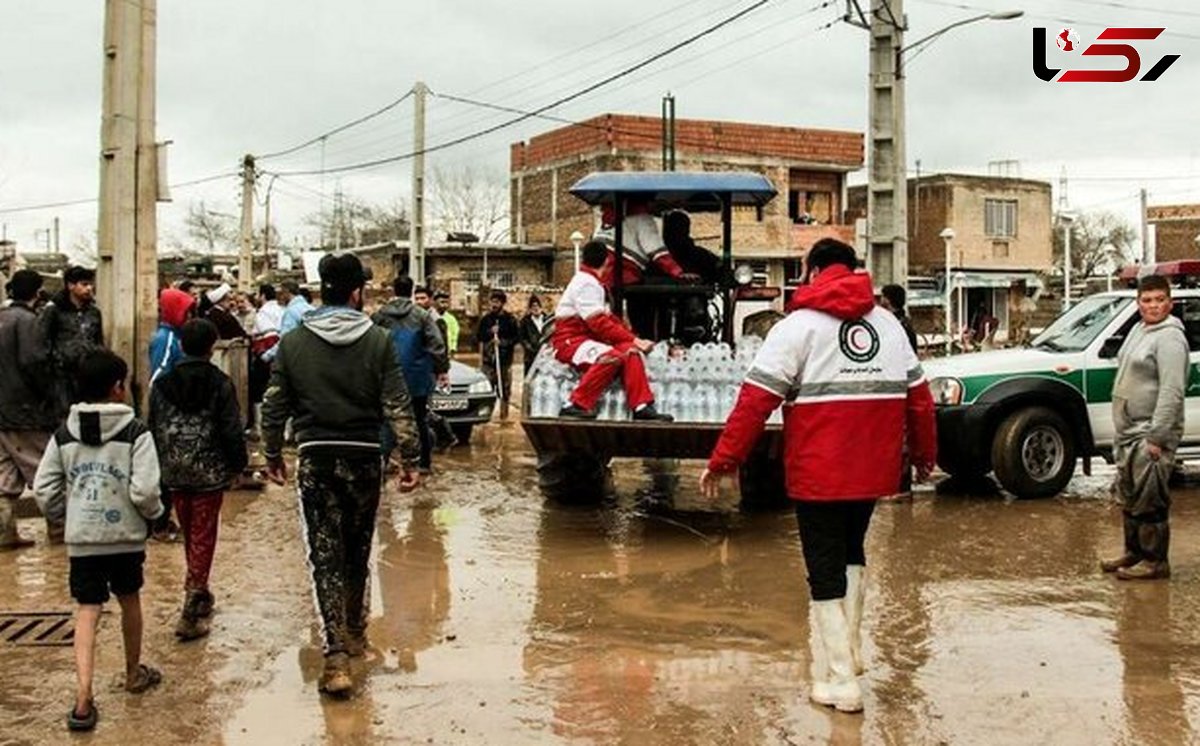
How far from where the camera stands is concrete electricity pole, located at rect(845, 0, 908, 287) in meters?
15.5

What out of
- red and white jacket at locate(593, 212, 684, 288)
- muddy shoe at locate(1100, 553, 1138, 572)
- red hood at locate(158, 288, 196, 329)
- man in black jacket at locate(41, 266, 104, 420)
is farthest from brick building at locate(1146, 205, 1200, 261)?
man in black jacket at locate(41, 266, 104, 420)

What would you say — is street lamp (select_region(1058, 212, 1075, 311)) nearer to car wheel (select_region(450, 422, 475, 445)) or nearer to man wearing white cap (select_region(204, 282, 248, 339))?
car wheel (select_region(450, 422, 475, 445))

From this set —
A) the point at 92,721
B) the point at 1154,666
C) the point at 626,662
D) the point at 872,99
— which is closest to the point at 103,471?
the point at 92,721

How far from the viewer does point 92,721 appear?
17.1 feet

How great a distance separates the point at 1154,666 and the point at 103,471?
5019 mm

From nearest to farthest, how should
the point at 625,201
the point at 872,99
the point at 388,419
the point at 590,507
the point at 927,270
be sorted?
the point at 388,419, the point at 625,201, the point at 590,507, the point at 872,99, the point at 927,270

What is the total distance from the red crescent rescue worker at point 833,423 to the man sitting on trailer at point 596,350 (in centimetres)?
361

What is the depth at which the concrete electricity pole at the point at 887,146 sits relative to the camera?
51.0 ft

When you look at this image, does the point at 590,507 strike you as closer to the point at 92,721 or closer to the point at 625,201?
the point at 625,201

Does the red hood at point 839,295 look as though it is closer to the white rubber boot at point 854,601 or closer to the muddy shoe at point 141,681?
the white rubber boot at point 854,601

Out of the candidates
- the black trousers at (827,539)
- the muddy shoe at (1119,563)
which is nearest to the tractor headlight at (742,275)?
the muddy shoe at (1119,563)

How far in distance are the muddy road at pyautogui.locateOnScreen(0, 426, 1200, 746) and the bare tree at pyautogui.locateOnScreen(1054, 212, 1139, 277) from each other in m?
75.3

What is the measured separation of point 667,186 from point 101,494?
5423 millimetres

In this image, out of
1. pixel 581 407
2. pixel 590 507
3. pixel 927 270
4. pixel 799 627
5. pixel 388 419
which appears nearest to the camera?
pixel 388 419
